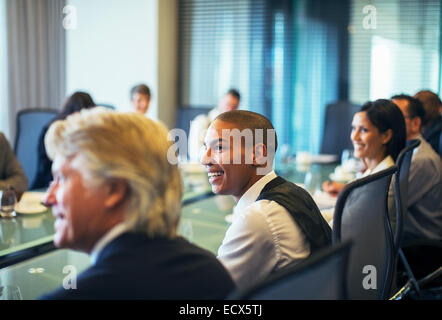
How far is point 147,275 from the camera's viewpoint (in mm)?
823

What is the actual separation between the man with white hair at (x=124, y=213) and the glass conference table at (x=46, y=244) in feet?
1.87

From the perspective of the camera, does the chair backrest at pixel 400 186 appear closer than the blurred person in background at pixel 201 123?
Yes

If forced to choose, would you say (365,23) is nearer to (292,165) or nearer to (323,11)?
(323,11)

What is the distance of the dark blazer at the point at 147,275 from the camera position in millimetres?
814

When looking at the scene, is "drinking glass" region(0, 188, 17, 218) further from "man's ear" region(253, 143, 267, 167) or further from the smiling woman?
the smiling woman

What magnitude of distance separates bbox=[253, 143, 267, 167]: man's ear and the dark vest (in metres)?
0.15

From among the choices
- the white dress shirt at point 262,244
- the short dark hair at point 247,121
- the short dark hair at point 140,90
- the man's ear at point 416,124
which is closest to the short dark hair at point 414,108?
the man's ear at point 416,124

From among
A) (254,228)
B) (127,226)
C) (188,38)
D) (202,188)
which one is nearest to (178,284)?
(127,226)

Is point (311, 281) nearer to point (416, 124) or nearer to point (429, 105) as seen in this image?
point (416, 124)

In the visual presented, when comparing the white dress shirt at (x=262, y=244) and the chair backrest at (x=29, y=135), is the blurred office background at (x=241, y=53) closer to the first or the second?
the chair backrest at (x=29, y=135)

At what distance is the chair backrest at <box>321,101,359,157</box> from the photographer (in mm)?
4727

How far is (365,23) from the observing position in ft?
17.1

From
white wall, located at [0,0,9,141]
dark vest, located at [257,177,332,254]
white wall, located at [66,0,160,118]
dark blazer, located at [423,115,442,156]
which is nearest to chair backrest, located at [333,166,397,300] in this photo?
dark vest, located at [257,177,332,254]
